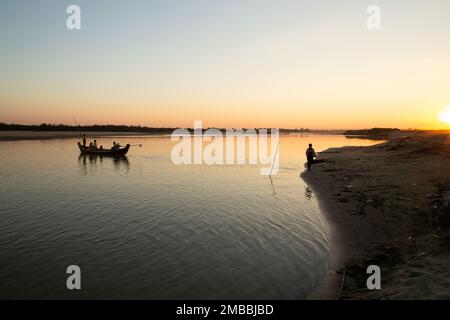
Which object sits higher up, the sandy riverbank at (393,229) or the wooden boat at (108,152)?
the wooden boat at (108,152)

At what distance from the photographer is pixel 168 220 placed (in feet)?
45.0

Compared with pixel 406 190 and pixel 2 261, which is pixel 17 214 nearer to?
pixel 2 261

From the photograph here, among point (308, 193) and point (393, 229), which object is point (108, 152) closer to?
point (308, 193)

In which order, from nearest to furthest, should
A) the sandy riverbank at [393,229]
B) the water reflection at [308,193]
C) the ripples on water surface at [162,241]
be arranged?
1. the sandy riverbank at [393,229]
2. the ripples on water surface at [162,241]
3. the water reflection at [308,193]

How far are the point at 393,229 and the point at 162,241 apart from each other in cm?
819

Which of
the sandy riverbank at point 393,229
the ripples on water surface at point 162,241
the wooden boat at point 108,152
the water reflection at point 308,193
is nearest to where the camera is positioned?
A: the sandy riverbank at point 393,229

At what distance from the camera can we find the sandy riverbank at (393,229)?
7.18m

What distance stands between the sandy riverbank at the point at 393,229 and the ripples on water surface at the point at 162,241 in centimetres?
75

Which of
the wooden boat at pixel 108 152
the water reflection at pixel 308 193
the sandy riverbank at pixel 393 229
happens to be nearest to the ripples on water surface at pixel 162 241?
the water reflection at pixel 308 193

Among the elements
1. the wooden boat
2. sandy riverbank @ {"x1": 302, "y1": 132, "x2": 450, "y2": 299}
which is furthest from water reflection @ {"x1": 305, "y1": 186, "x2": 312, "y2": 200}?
the wooden boat

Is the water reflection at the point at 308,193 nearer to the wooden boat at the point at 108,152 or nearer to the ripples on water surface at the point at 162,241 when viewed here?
the ripples on water surface at the point at 162,241

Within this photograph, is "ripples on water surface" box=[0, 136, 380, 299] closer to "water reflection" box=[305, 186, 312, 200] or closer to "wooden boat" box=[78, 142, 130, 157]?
"water reflection" box=[305, 186, 312, 200]

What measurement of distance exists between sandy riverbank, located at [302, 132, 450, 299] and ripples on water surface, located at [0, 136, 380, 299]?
75 cm

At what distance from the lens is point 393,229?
36.9 feet
